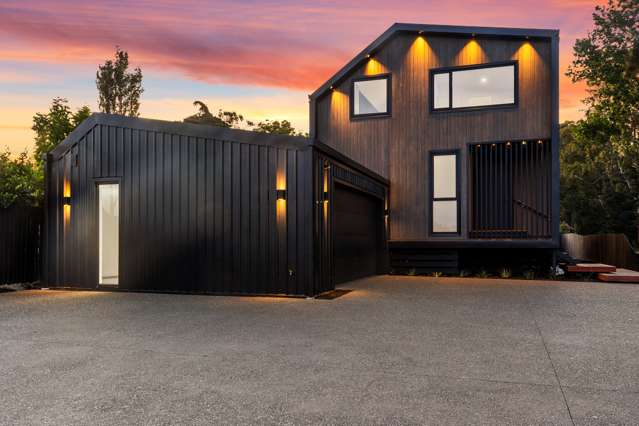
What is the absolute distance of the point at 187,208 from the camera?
9.28 meters

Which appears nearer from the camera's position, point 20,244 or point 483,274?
point 20,244

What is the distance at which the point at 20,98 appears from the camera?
20250mm

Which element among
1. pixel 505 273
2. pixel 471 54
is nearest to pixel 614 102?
pixel 471 54

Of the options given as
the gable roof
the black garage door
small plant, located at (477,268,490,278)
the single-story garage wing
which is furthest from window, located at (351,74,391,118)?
small plant, located at (477,268,490,278)

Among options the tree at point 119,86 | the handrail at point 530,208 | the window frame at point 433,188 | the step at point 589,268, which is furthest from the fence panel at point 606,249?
the tree at point 119,86

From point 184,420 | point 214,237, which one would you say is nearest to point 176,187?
point 214,237

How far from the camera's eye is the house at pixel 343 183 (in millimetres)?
8789

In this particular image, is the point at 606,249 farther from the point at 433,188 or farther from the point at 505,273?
the point at 433,188

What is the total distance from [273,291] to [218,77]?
13.0 m

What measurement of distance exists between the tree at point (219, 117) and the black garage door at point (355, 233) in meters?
17.6

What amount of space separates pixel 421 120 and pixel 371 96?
69.0 inches

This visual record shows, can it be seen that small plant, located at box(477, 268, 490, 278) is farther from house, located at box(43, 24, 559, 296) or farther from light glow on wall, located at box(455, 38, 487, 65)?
light glow on wall, located at box(455, 38, 487, 65)

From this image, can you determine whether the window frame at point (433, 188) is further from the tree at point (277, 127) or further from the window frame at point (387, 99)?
the tree at point (277, 127)

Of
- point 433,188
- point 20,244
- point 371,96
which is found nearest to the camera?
point 20,244
